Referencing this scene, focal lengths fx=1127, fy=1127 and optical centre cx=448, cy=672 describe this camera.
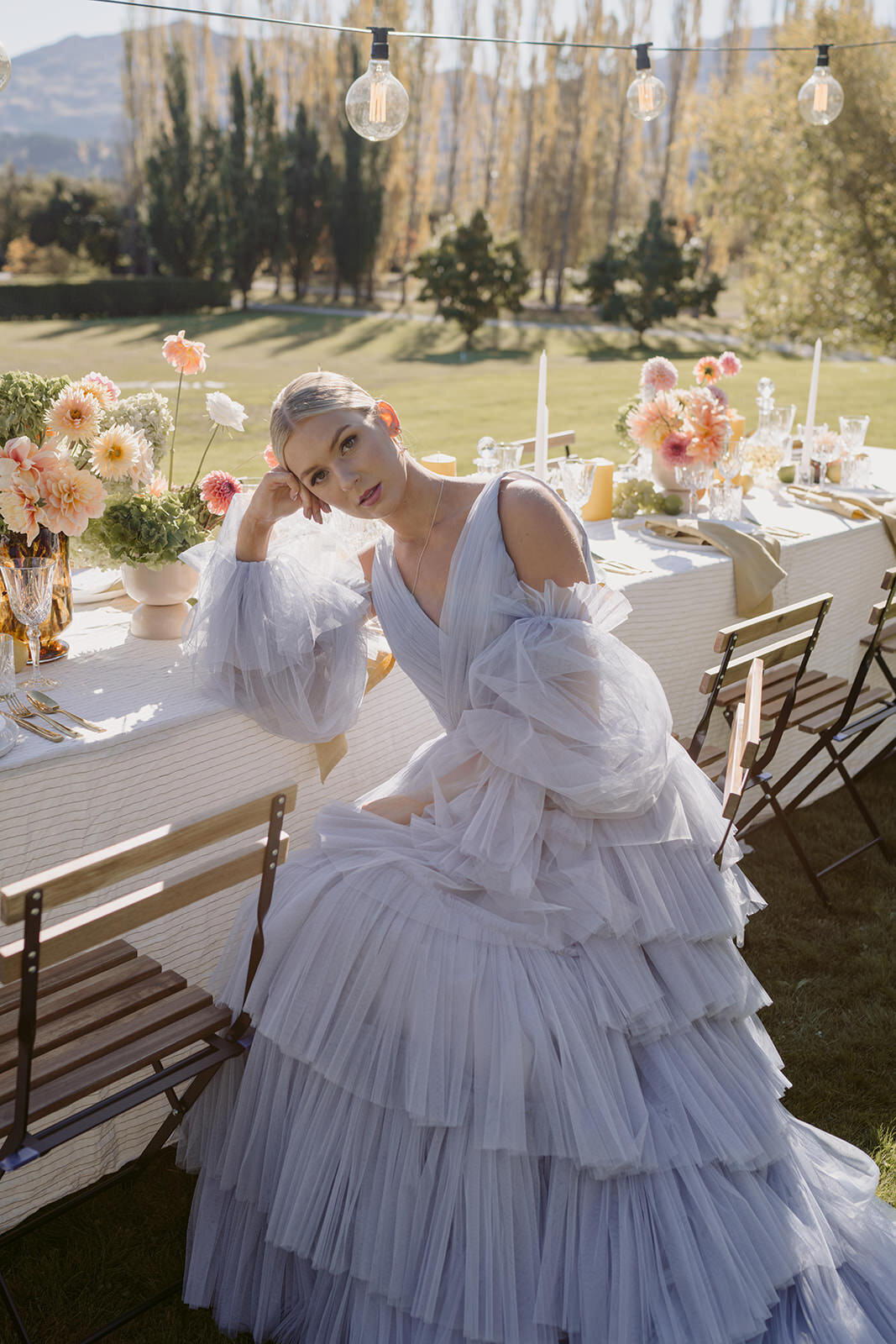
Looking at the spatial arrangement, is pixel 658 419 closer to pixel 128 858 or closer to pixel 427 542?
pixel 427 542

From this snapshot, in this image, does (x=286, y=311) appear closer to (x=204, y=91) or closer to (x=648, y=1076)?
(x=204, y=91)

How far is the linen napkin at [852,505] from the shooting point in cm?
431

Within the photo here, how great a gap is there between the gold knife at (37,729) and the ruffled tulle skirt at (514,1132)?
514mm

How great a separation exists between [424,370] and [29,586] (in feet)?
58.5

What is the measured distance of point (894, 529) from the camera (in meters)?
4.30

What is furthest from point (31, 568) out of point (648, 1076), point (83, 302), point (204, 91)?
point (204, 91)

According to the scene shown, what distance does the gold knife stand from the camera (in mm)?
2176

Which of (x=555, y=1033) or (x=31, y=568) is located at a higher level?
(x=31, y=568)

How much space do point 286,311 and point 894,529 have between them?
25.9 meters

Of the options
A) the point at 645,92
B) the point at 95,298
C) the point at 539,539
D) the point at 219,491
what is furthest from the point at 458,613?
the point at 95,298

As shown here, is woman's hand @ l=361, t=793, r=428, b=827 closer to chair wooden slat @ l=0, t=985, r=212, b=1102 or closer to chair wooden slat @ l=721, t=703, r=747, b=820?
chair wooden slat @ l=0, t=985, r=212, b=1102

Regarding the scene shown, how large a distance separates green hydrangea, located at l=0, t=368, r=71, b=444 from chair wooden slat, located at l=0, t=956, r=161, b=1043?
45.3 inches

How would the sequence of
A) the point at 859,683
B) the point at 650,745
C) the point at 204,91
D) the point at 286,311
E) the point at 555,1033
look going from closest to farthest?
the point at 555,1033, the point at 650,745, the point at 859,683, the point at 286,311, the point at 204,91

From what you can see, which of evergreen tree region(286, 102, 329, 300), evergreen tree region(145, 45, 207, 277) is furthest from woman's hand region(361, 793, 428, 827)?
evergreen tree region(145, 45, 207, 277)
